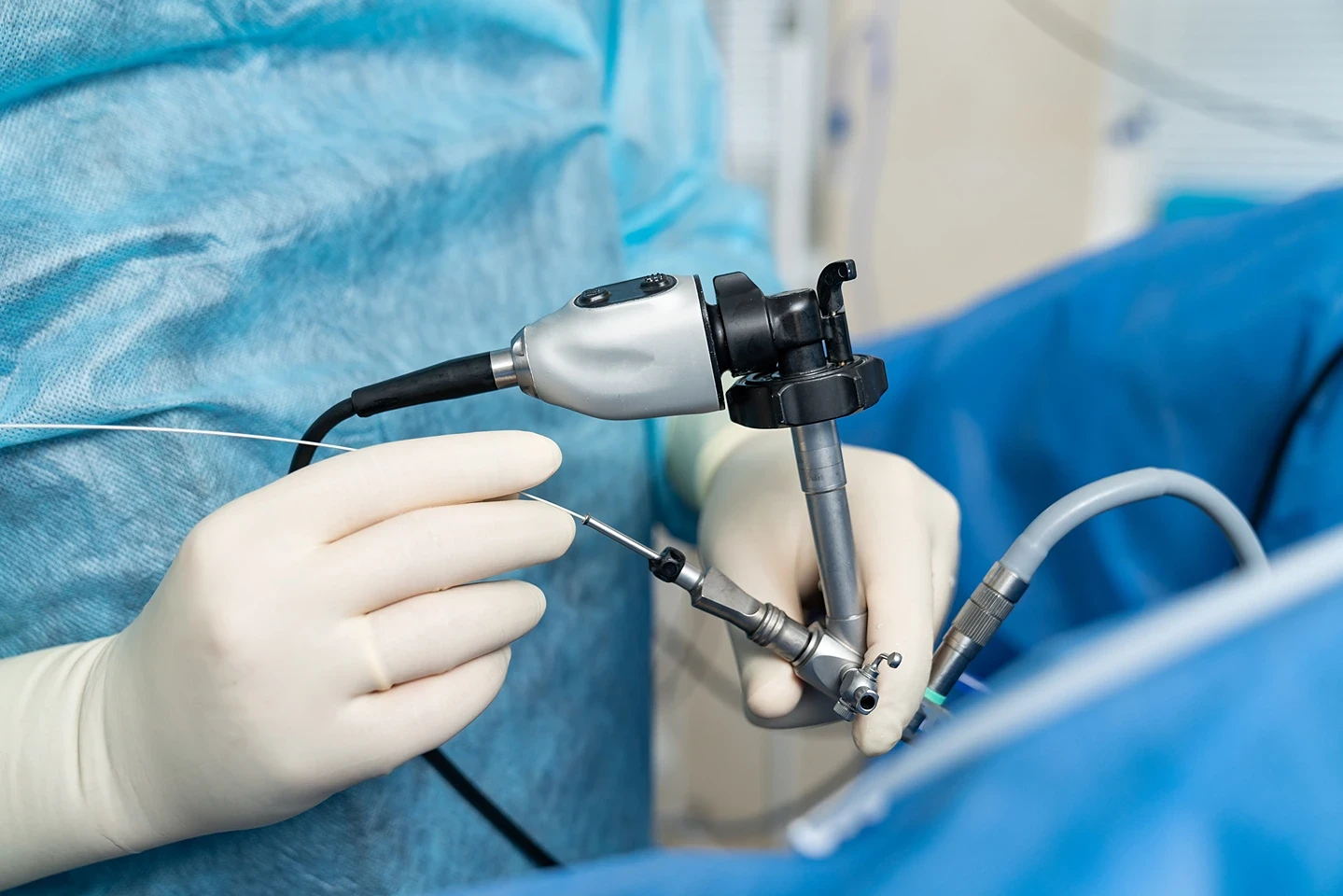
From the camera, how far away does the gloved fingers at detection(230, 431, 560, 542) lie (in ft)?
1.28

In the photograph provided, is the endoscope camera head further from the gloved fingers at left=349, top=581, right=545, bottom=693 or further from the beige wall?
the beige wall

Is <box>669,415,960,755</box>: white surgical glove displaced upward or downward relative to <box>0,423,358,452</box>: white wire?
downward

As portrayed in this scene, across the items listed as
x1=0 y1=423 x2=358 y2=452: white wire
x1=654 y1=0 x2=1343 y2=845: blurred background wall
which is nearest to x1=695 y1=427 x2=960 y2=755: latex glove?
x1=0 y1=423 x2=358 y2=452: white wire

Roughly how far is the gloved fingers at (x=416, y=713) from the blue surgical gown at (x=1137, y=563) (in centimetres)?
12

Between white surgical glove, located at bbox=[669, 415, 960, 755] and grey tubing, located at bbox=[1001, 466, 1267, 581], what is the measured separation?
6 centimetres

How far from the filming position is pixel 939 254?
168 cm

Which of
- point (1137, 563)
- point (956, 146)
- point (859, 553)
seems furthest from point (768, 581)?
point (956, 146)

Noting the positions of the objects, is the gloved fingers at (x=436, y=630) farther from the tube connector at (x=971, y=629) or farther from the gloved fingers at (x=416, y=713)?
the tube connector at (x=971, y=629)

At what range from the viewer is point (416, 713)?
0.41m

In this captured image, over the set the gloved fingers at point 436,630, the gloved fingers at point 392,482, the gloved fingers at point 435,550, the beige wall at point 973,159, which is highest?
the gloved fingers at point 392,482

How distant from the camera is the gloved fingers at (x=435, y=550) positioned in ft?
1.28

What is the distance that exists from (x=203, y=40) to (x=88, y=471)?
220mm

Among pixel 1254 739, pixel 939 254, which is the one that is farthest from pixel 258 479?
pixel 939 254

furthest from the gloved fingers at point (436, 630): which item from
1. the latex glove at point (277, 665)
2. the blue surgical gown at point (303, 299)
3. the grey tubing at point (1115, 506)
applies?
the grey tubing at point (1115, 506)
